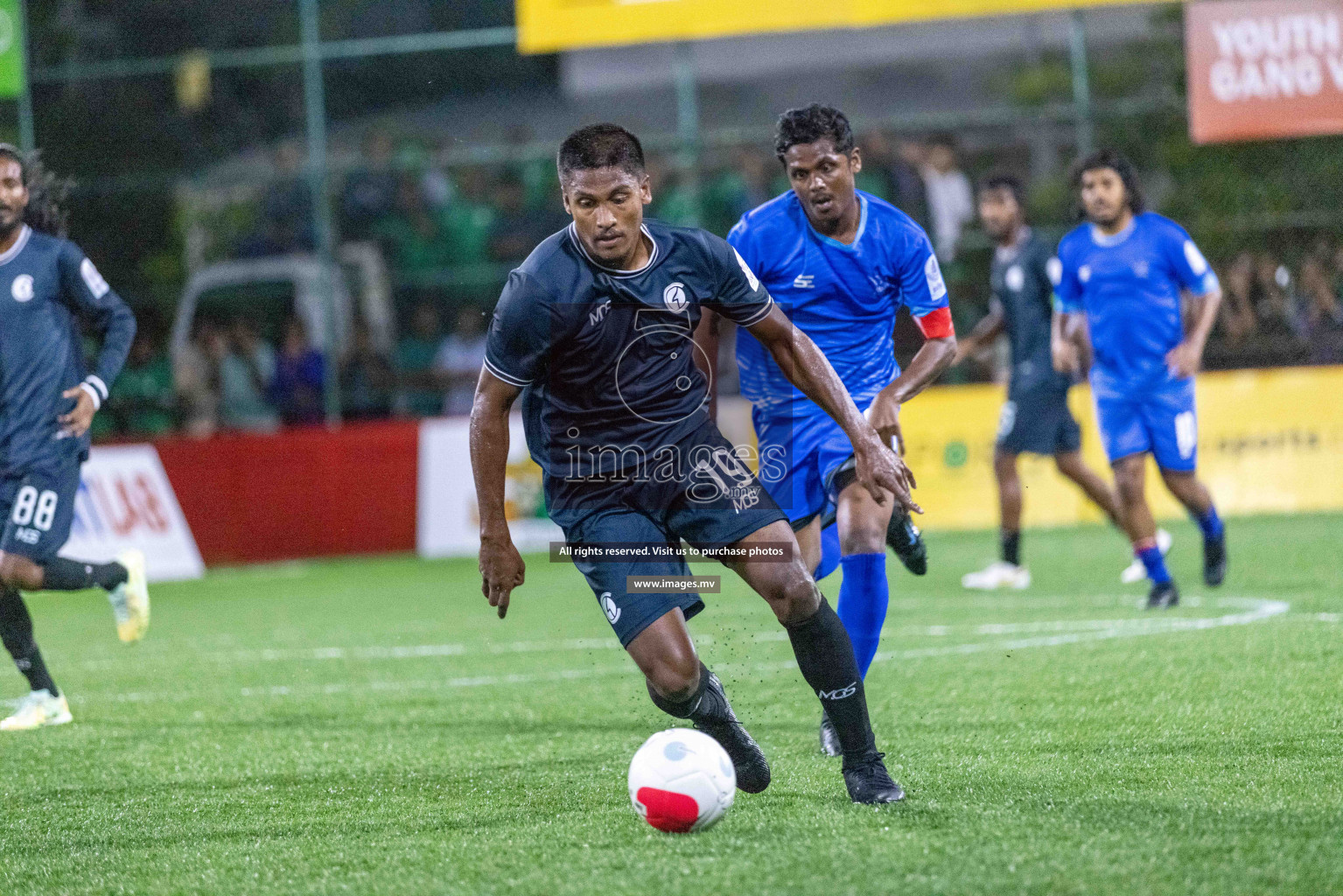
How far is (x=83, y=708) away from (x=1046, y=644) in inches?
177

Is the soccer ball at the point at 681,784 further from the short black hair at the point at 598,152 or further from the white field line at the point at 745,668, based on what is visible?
the white field line at the point at 745,668

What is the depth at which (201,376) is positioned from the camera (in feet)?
55.7

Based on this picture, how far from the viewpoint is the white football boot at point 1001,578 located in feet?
35.6

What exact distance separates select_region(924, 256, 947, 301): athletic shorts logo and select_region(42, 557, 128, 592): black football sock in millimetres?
3920

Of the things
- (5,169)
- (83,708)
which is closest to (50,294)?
(5,169)

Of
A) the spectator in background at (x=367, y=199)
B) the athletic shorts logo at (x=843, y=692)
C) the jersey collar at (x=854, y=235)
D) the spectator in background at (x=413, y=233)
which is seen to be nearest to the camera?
the athletic shorts logo at (x=843, y=692)

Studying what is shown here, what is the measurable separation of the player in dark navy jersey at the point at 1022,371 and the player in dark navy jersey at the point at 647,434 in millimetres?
6177

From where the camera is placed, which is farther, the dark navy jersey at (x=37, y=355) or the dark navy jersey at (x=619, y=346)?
the dark navy jersey at (x=37, y=355)

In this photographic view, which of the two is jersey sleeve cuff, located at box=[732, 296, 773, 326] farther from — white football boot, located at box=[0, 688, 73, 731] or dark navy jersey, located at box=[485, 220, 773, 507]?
white football boot, located at box=[0, 688, 73, 731]

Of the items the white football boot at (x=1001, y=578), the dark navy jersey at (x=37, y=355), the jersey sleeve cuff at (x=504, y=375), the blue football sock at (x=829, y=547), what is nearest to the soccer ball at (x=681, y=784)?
the jersey sleeve cuff at (x=504, y=375)

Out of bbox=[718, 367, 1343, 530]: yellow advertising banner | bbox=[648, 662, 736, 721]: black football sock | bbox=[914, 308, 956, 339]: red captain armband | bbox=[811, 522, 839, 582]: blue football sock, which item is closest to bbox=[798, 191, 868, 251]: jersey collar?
bbox=[914, 308, 956, 339]: red captain armband

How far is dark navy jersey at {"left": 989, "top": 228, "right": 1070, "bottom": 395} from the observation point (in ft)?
36.8

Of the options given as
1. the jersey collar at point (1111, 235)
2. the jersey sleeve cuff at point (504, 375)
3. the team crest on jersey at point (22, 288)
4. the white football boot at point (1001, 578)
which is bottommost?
the white football boot at point (1001, 578)

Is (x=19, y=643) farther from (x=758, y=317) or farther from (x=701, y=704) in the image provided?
(x=758, y=317)
